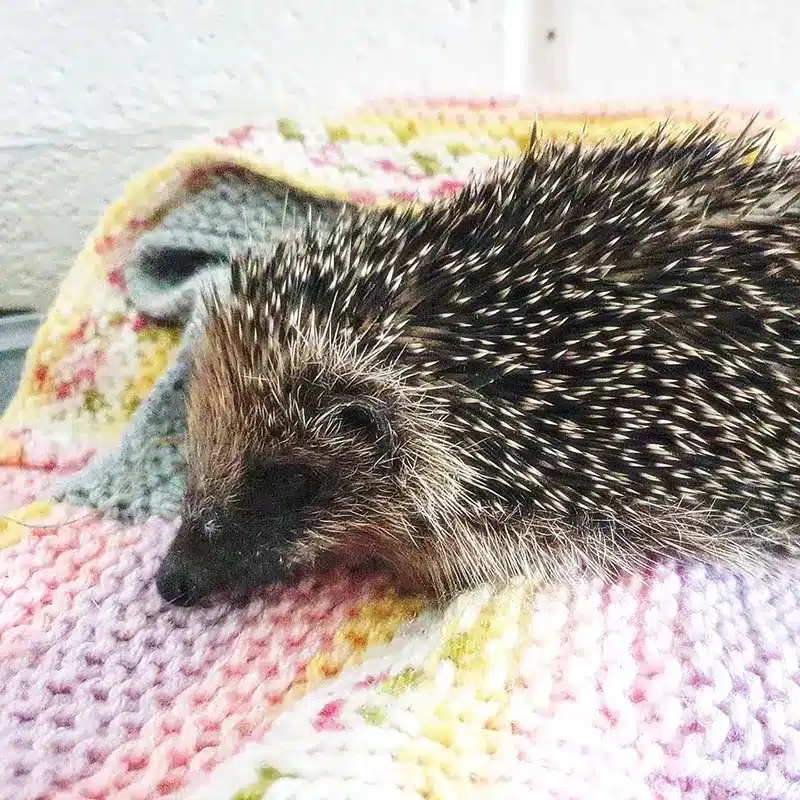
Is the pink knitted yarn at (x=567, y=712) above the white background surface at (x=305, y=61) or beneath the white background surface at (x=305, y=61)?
beneath

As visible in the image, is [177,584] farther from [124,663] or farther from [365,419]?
[365,419]

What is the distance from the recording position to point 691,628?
121 centimetres

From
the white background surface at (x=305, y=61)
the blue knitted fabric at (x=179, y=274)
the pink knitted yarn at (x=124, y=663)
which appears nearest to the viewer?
the pink knitted yarn at (x=124, y=663)

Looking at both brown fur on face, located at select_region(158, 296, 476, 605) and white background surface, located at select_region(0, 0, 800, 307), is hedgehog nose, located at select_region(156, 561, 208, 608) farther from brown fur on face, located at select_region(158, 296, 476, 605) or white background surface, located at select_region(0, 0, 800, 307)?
white background surface, located at select_region(0, 0, 800, 307)

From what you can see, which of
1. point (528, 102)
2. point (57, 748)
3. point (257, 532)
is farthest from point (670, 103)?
point (57, 748)

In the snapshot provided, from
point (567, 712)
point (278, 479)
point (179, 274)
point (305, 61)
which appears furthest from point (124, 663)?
point (305, 61)

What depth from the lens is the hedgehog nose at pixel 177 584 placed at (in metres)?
1.38

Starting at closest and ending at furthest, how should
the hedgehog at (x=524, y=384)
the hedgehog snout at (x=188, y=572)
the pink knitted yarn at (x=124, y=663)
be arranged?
the pink knitted yarn at (x=124, y=663) < the hedgehog at (x=524, y=384) < the hedgehog snout at (x=188, y=572)

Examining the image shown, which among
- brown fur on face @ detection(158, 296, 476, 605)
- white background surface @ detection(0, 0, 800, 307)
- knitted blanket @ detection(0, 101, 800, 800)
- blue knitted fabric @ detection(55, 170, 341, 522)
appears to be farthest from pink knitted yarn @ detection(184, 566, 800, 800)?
white background surface @ detection(0, 0, 800, 307)

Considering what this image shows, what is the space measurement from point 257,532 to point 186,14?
1.40m

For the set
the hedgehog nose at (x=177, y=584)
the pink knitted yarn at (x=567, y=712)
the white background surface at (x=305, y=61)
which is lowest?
the hedgehog nose at (x=177, y=584)

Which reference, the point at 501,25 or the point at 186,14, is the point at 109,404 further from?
the point at 501,25

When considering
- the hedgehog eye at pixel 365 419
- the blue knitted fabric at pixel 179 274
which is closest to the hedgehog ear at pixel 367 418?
the hedgehog eye at pixel 365 419

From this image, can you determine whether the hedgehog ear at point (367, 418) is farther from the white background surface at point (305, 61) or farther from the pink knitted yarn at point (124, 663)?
the white background surface at point (305, 61)
